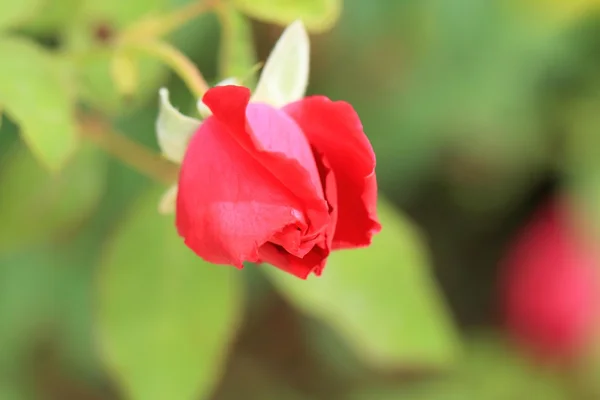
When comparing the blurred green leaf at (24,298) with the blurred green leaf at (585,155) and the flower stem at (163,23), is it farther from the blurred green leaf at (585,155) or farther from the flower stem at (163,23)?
the blurred green leaf at (585,155)

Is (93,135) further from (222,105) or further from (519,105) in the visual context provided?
(519,105)

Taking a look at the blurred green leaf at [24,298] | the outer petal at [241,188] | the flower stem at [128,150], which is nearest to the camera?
the outer petal at [241,188]

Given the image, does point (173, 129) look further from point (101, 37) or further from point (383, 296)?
point (383, 296)

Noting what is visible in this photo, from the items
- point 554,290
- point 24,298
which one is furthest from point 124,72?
point 554,290

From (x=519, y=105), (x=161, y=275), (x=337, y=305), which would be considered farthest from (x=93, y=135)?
(x=519, y=105)

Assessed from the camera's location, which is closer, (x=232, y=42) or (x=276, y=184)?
(x=276, y=184)

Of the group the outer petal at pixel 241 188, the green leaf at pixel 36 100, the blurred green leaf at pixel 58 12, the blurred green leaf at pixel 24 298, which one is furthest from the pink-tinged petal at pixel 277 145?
the blurred green leaf at pixel 24 298

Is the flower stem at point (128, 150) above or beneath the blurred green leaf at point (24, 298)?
above

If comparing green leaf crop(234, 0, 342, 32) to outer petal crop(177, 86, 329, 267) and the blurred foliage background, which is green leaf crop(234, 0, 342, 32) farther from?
outer petal crop(177, 86, 329, 267)
